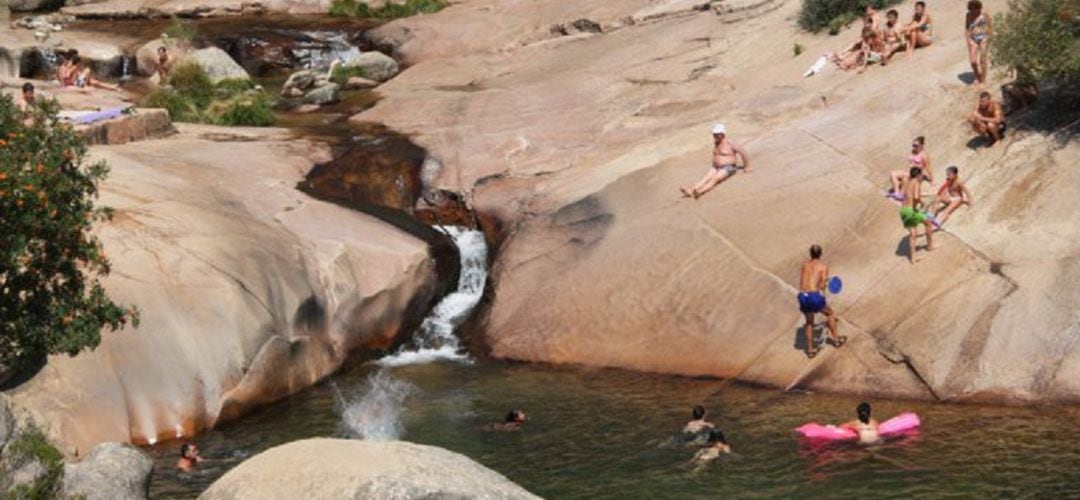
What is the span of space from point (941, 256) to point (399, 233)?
977cm

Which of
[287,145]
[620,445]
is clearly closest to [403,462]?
[620,445]

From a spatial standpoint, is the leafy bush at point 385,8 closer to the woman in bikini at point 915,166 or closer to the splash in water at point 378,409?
the splash in water at point 378,409

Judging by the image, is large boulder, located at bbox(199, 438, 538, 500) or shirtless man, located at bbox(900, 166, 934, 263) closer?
large boulder, located at bbox(199, 438, 538, 500)

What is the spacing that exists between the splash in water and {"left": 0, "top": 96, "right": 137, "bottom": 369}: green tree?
547cm

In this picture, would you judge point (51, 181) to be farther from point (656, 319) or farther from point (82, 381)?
point (656, 319)

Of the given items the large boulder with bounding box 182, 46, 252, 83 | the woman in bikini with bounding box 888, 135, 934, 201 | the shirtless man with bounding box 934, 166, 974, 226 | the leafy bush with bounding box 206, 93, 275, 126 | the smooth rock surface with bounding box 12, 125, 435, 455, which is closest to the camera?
the smooth rock surface with bounding box 12, 125, 435, 455

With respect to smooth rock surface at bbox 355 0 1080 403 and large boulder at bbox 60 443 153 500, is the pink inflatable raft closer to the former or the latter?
smooth rock surface at bbox 355 0 1080 403

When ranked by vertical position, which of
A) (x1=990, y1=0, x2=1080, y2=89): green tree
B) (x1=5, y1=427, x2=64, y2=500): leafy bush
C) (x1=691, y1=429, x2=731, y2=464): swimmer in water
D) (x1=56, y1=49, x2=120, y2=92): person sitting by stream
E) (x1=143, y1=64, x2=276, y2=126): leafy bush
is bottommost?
(x1=691, y1=429, x2=731, y2=464): swimmer in water

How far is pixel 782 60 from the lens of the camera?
31.4 metres

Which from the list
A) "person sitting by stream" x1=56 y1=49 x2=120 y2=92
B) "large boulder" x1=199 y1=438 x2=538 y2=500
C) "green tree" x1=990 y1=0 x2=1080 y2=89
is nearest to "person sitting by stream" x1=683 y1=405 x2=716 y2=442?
"large boulder" x1=199 y1=438 x2=538 y2=500

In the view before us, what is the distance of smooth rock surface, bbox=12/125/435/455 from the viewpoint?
21922 millimetres

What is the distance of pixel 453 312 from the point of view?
2783 cm

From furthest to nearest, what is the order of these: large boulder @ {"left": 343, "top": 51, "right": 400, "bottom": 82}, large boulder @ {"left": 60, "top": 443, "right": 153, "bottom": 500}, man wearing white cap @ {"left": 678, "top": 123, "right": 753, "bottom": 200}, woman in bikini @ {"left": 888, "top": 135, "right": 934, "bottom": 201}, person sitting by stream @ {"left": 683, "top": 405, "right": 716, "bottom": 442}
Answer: large boulder @ {"left": 343, "top": 51, "right": 400, "bottom": 82}
man wearing white cap @ {"left": 678, "top": 123, "right": 753, "bottom": 200}
woman in bikini @ {"left": 888, "top": 135, "right": 934, "bottom": 201}
person sitting by stream @ {"left": 683, "top": 405, "right": 716, "bottom": 442}
large boulder @ {"left": 60, "top": 443, "right": 153, "bottom": 500}

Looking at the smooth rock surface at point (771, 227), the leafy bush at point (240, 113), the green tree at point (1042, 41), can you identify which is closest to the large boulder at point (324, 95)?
the leafy bush at point (240, 113)
